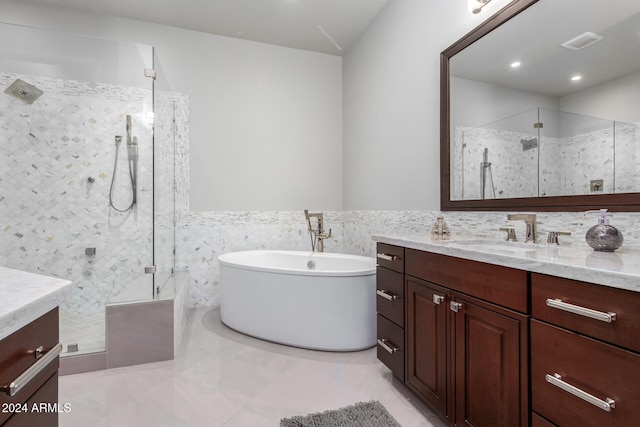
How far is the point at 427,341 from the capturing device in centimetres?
155

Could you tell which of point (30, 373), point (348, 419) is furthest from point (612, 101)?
point (30, 373)

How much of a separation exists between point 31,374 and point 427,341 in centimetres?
145

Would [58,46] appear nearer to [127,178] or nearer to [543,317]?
[127,178]

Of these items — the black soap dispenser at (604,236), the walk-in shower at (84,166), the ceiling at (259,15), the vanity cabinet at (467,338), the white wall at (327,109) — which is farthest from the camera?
the ceiling at (259,15)

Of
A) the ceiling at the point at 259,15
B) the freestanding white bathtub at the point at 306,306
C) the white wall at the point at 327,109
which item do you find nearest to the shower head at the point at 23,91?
the white wall at the point at 327,109

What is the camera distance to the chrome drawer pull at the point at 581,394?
812mm

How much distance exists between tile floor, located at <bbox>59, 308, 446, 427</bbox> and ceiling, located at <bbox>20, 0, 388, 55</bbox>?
9.47 feet

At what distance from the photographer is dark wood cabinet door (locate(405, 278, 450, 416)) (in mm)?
1447

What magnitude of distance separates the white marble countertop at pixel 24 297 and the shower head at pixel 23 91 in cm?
263

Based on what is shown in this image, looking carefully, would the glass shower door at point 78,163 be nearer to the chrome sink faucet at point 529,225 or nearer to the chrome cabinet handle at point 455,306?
the chrome cabinet handle at point 455,306

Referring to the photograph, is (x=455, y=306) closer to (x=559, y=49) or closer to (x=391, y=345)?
(x=391, y=345)

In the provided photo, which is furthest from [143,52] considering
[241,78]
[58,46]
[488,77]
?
[488,77]

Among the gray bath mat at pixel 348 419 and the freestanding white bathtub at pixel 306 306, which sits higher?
the freestanding white bathtub at pixel 306 306

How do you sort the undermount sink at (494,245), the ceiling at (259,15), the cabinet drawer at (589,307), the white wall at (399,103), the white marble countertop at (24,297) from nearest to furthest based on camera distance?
1. the white marble countertop at (24,297)
2. the cabinet drawer at (589,307)
3. the undermount sink at (494,245)
4. the white wall at (399,103)
5. the ceiling at (259,15)
